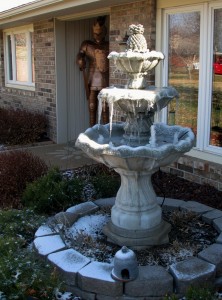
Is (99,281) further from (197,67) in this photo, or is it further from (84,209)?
Result: (197,67)

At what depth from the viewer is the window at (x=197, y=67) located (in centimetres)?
560

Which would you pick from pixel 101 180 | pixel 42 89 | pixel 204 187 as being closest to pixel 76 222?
pixel 101 180

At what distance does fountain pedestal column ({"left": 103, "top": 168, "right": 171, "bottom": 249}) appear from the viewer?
383 cm

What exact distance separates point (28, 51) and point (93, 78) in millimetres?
2664

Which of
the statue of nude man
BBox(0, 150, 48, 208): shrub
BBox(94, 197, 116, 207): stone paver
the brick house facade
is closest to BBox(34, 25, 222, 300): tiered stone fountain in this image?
BBox(94, 197, 116, 207): stone paver

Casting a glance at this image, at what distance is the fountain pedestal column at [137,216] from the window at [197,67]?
2.18 m

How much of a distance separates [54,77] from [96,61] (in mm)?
1067

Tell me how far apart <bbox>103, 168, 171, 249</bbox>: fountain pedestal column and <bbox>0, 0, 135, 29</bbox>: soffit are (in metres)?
3.75

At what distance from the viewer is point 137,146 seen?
3764mm

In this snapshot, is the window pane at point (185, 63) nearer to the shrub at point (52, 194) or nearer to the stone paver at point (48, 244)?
the shrub at point (52, 194)

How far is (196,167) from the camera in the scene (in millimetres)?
5973

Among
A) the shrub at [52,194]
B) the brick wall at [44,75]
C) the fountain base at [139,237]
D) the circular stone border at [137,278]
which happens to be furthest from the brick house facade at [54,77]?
the circular stone border at [137,278]

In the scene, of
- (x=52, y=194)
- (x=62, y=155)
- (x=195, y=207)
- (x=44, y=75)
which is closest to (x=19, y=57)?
(x=44, y=75)

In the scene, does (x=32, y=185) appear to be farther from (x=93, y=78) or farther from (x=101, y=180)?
(x=93, y=78)
